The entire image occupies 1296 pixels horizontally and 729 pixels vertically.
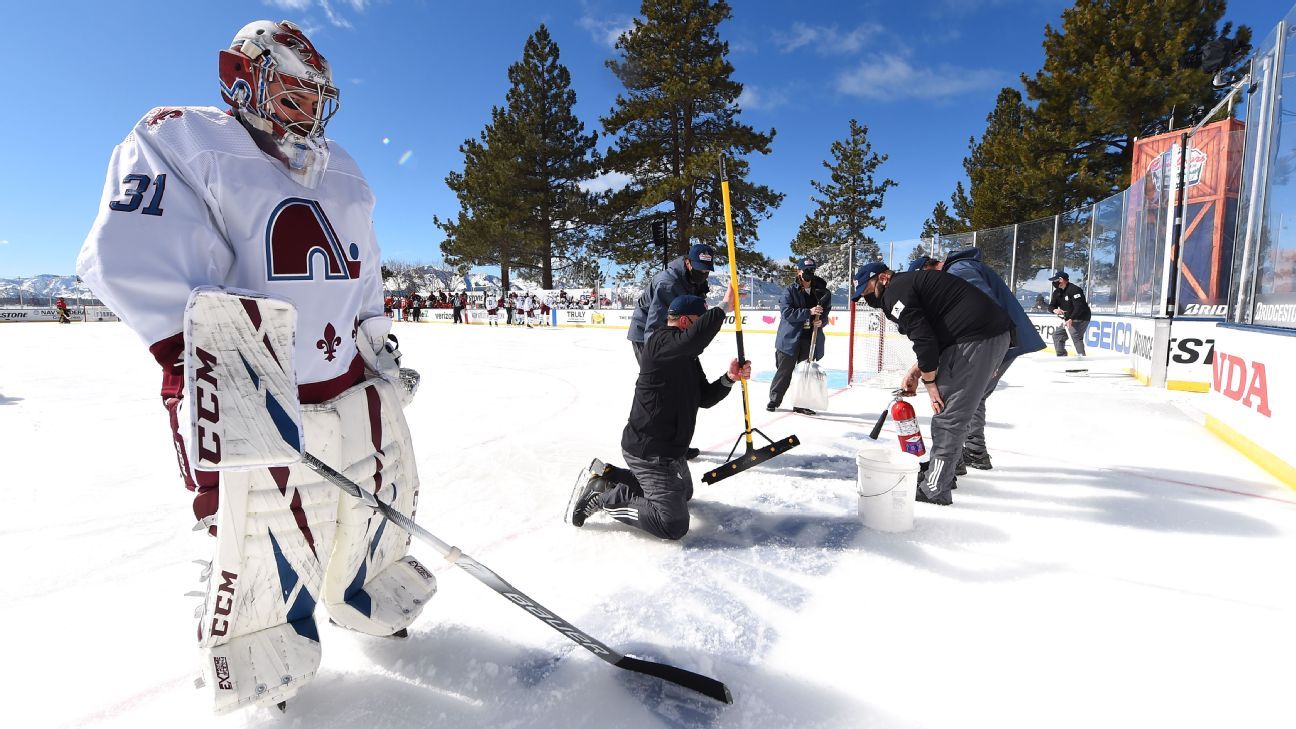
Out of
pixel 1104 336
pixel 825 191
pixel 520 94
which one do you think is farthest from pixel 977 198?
pixel 520 94

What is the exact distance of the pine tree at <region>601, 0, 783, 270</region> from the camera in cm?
2417

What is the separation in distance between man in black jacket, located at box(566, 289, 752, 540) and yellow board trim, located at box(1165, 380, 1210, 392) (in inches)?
292

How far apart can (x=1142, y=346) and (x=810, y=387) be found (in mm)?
5750

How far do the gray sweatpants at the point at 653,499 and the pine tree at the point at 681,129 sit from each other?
21261 millimetres

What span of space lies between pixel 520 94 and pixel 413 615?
1344 inches

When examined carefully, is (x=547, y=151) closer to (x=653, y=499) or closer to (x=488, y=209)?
(x=488, y=209)

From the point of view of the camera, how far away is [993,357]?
3420 millimetres

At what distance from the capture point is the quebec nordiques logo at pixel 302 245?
1.44 meters

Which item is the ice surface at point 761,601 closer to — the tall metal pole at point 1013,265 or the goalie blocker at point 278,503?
the goalie blocker at point 278,503

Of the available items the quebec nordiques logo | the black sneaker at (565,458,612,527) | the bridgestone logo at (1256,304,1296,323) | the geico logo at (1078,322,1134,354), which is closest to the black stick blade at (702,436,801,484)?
the black sneaker at (565,458,612,527)

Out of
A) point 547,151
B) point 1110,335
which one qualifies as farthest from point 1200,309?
point 547,151

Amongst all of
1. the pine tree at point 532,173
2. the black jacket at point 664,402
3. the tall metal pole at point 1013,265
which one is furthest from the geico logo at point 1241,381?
the pine tree at point 532,173

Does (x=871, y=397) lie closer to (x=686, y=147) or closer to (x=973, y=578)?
(x=973, y=578)

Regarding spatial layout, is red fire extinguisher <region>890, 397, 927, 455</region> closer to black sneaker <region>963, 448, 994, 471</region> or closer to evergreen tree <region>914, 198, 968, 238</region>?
black sneaker <region>963, 448, 994, 471</region>
